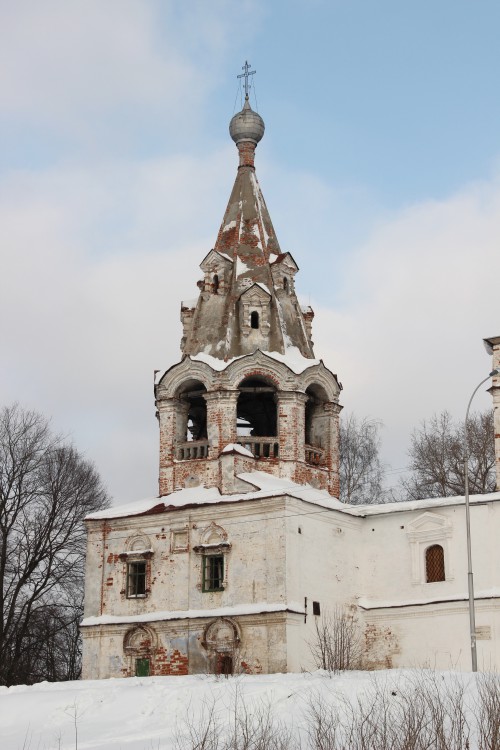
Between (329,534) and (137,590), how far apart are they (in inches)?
206

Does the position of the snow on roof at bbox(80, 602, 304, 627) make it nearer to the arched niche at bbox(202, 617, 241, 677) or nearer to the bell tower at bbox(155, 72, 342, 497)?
the arched niche at bbox(202, 617, 241, 677)

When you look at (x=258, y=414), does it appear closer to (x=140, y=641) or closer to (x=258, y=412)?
(x=258, y=412)

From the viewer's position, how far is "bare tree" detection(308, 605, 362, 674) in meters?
27.6

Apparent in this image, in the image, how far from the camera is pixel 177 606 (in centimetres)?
3178

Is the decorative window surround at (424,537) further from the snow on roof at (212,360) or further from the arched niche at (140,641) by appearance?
the arched niche at (140,641)

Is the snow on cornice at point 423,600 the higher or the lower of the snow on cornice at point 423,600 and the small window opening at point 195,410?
the lower

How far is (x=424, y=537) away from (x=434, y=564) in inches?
29.2

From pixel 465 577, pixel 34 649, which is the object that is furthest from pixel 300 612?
pixel 34 649

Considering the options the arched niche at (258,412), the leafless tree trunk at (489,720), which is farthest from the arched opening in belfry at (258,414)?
the leafless tree trunk at (489,720)

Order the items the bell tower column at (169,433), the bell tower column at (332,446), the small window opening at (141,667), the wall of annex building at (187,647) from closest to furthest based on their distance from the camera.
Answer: the wall of annex building at (187,647) < the small window opening at (141,667) < the bell tower column at (169,433) < the bell tower column at (332,446)

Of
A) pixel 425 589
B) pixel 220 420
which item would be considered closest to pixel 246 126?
pixel 220 420

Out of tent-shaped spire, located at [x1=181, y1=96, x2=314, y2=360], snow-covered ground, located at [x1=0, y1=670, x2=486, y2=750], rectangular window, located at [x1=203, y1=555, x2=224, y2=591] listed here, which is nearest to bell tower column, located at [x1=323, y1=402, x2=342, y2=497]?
tent-shaped spire, located at [x1=181, y1=96, x2=314, y2=360]

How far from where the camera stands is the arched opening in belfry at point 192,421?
3406 cm

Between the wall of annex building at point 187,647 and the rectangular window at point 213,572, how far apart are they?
861 millimetres
